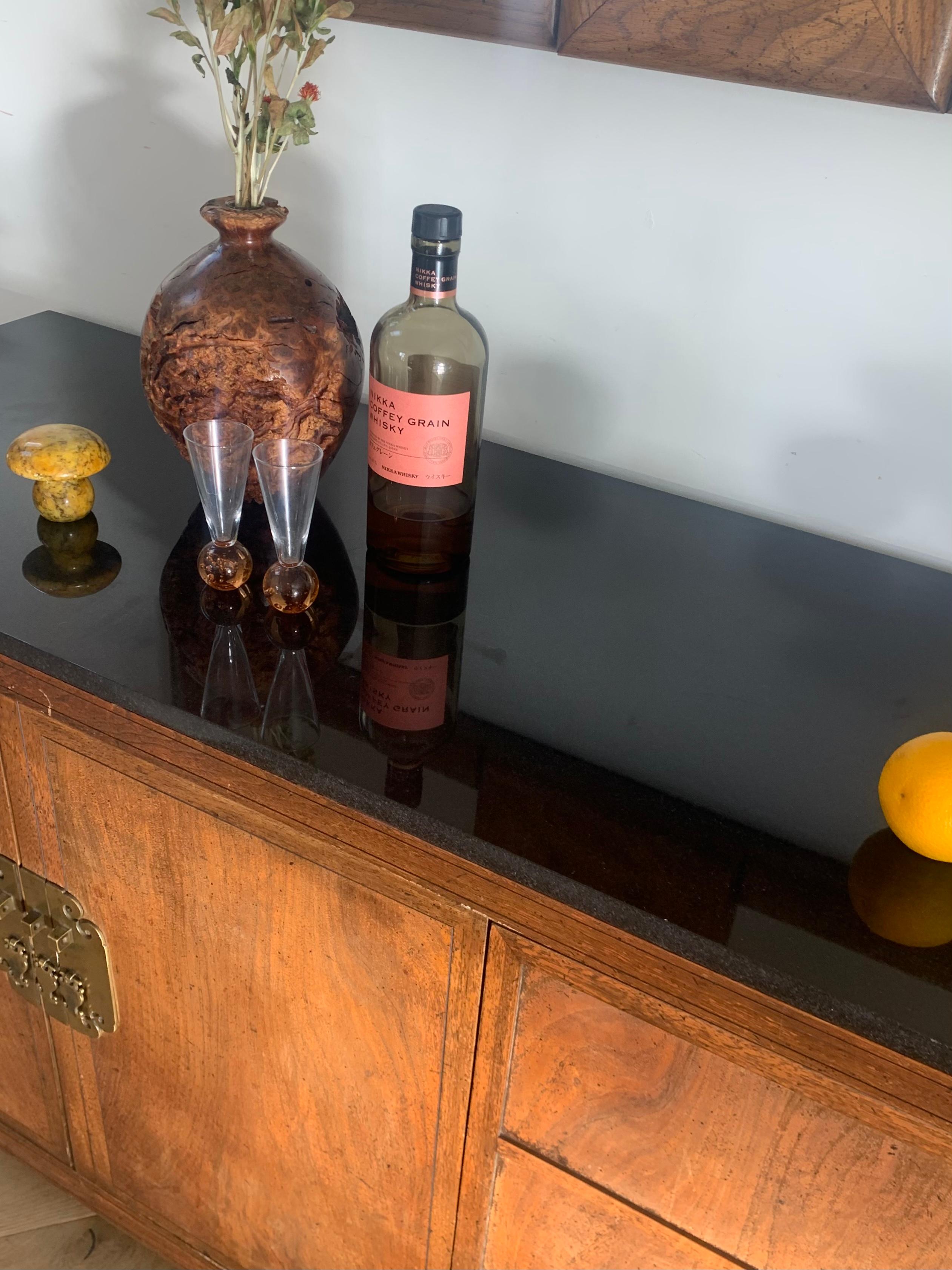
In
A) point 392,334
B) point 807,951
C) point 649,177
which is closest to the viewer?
point 807,951

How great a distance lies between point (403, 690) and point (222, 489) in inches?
8.8

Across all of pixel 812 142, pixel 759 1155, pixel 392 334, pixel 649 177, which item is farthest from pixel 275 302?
pixel 759 1155

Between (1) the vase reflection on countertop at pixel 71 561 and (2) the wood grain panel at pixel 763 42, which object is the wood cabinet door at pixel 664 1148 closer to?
(1) the vase reflection on countertop at pixel 71 561

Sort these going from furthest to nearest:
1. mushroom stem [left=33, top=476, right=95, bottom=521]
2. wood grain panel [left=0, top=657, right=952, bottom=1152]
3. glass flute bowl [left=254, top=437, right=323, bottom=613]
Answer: mushroom stem [left=33, top=476, right=95, bottom=521]
glass flute bowl [left=254, top=437, right=323, bottom=613]
wood grain panel [left=0, top=657, right=952, bottom=1152]

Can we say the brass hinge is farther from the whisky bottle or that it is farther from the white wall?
the white wall

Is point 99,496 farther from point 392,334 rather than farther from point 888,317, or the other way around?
point 888,317

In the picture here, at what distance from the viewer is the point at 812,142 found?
0.91m

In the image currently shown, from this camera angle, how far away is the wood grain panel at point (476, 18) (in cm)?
86

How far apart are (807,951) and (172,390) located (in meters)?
0.68

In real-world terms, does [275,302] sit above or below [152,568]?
above

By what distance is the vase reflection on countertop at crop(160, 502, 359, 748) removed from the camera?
0.78m

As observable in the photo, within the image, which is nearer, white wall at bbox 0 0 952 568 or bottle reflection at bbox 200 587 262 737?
bottle reflection at bbox 200 587 262 737

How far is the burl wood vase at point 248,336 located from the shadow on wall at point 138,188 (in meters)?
0.25

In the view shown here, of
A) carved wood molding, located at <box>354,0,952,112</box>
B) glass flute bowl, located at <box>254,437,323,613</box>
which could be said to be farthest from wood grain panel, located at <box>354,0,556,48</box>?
glass flute bowl, located at <box>254,437,323,613</box>
